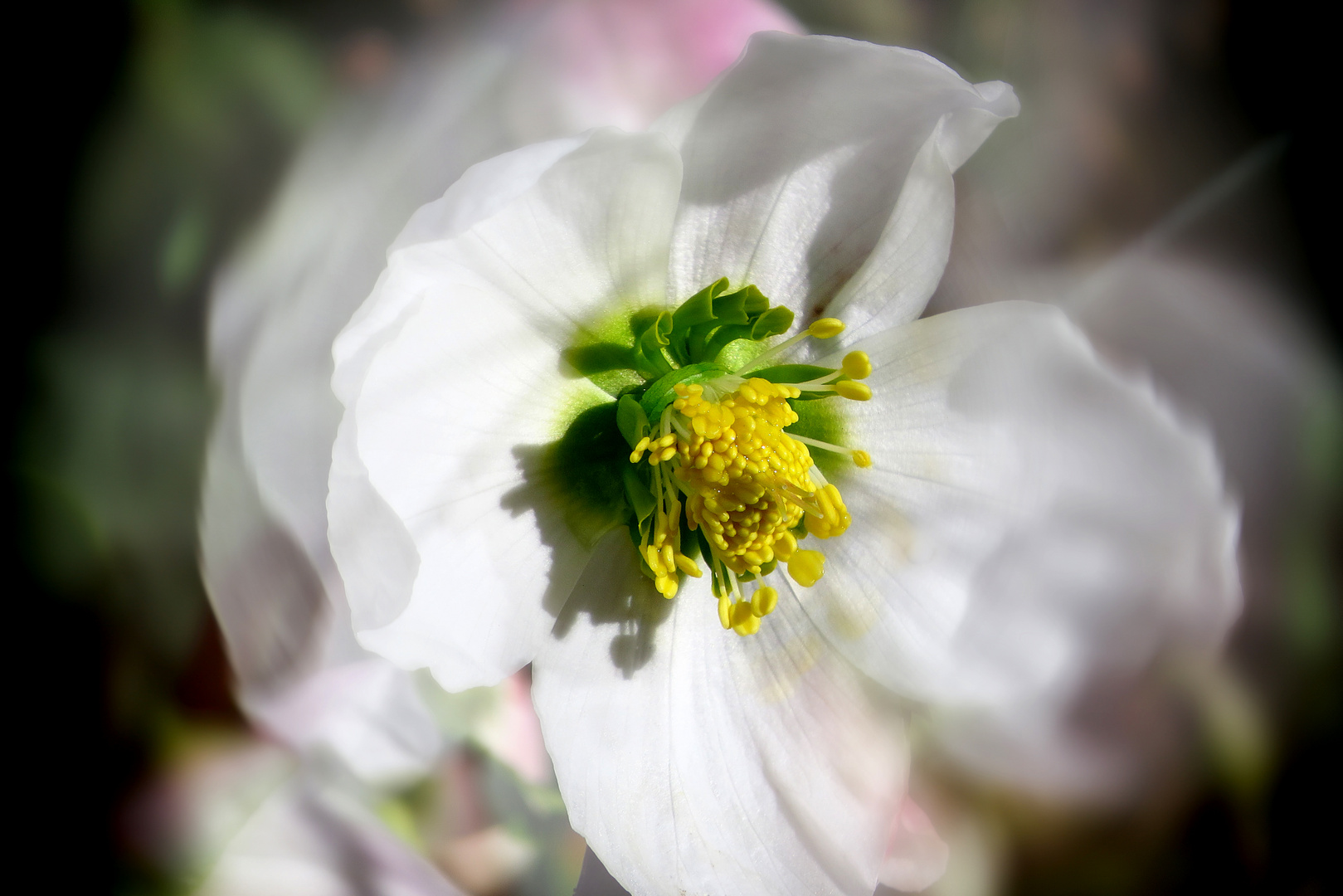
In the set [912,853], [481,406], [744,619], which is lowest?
[912,853]

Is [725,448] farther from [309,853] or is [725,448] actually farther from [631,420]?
[309,853]

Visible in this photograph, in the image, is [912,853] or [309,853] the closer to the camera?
[309,853]

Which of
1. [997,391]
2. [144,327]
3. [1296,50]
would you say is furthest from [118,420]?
[1296,50]

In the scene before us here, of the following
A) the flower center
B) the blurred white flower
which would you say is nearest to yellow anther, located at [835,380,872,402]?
the flower center

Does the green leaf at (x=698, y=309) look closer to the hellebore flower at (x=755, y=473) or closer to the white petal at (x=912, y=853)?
the hellebore flower at (x=755, y=473)

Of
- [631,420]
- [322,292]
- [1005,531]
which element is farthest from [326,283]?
[1005,531]

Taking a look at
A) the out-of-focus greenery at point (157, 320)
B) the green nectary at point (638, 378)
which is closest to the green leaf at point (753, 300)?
the green nectary at point (638, 378)

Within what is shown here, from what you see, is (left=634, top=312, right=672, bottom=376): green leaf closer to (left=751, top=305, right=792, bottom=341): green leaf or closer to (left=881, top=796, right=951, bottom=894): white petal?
(left=751, top=305, right=792, bottom=341): green leaf
